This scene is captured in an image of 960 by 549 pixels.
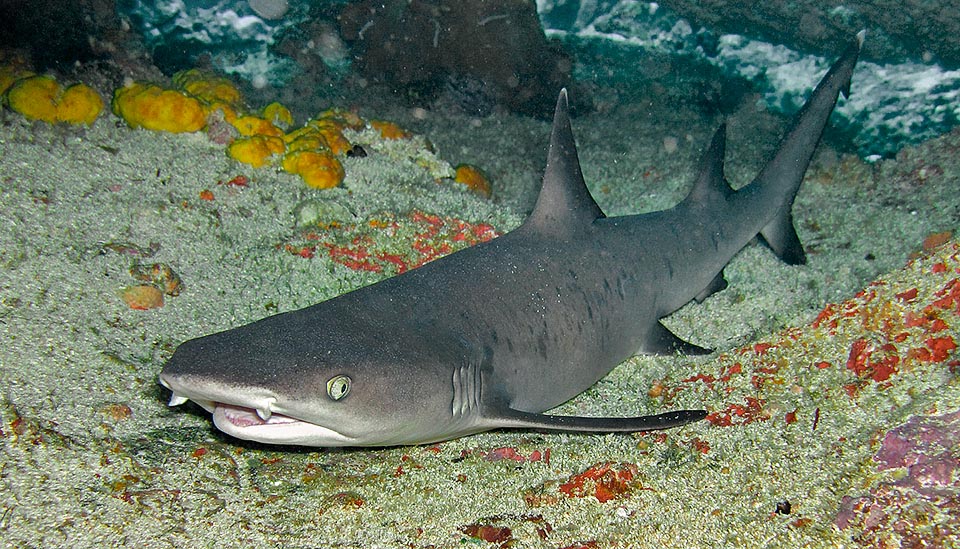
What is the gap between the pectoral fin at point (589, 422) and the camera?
2441mm

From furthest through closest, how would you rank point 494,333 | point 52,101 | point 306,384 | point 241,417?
point 52,101, point 494,333, point 241,417, point 306,384

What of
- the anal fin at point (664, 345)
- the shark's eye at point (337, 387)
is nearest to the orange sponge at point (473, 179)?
the anal fin at point (664, 345)

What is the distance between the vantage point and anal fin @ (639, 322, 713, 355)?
3.62m

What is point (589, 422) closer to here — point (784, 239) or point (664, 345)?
point (664, 345)

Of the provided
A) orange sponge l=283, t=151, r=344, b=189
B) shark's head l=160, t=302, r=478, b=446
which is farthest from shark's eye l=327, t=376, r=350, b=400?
orange sponge l=283, t=151, r=344, b=189

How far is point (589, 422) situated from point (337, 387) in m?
1.19

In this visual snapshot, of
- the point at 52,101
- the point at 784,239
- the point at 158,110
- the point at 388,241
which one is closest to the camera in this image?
the point at 388,241

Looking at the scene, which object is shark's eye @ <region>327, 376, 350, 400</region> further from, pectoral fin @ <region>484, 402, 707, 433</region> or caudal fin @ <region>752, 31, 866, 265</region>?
caudal fin @ <region>752, 31, 866, 265</region>

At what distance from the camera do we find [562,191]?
10.6 feet

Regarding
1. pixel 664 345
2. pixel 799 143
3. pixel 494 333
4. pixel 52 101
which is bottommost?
pixel 494 333

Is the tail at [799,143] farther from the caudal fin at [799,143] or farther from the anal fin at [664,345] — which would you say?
the anal fin at [664,345]

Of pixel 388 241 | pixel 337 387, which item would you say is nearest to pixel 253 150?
pixel 388 241

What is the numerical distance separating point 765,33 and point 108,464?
32.1 feet

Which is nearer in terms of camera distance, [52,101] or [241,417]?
[241,417]
